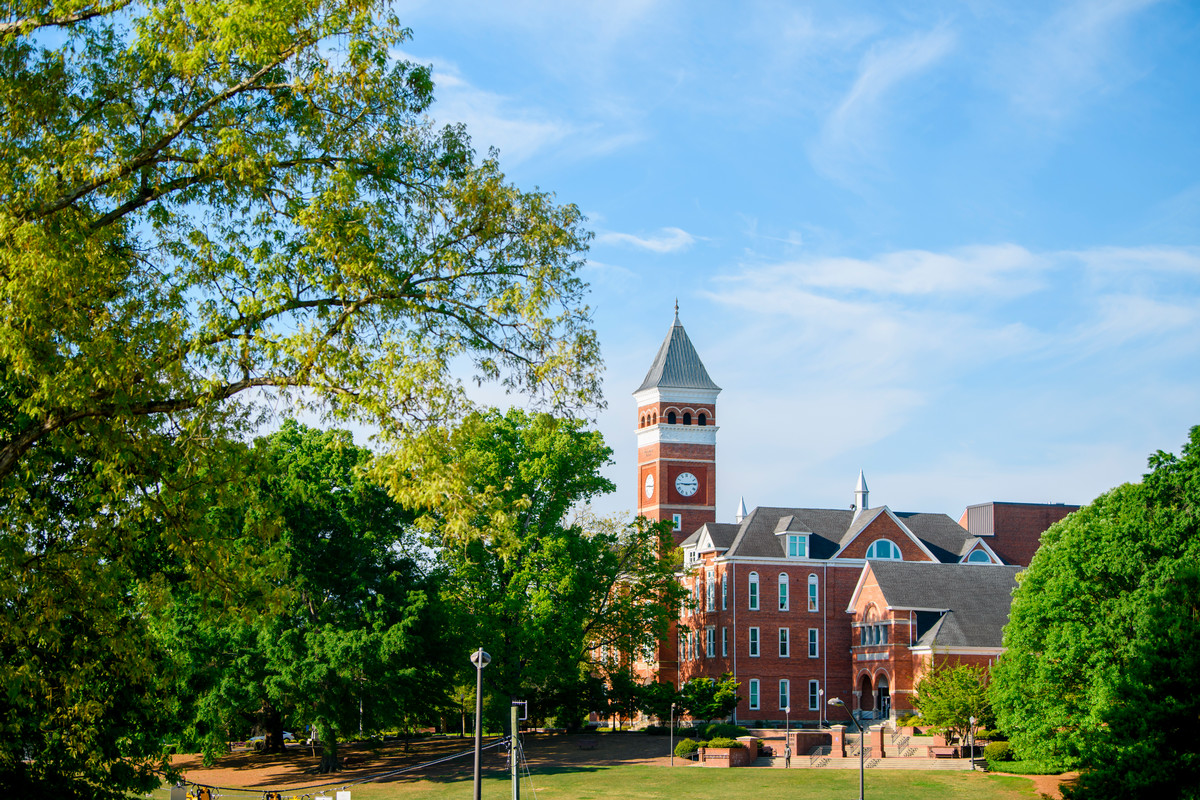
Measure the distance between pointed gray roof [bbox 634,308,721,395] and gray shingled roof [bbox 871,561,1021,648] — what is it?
20743mm

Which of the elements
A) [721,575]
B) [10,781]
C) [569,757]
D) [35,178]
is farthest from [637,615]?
[35,178]

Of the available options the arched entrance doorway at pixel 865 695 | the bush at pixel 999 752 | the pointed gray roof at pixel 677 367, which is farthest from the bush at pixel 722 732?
the pointed gray roof at pixel 677 367

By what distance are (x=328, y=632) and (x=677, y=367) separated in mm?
44260

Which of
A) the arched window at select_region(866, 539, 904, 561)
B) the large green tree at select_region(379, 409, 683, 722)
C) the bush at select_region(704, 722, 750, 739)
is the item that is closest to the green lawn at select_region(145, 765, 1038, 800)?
the large green tree at select_region(379, 409, 683, 722)

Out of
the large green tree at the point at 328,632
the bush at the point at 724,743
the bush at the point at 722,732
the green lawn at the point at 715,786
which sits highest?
the large green tree at the point at 328,632

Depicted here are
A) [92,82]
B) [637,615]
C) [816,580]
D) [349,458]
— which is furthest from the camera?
[816,580]

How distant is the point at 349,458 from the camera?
44.5 m

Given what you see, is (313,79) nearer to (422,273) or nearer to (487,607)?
(422,273)

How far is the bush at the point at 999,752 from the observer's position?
142 ft

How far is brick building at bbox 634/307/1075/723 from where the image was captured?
62.6 m

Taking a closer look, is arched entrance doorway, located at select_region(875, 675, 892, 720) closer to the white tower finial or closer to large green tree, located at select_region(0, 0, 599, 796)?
the white tower finial

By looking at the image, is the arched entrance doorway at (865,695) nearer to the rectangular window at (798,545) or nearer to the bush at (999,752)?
the rectangular window at (798,545)

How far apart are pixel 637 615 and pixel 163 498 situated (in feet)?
135

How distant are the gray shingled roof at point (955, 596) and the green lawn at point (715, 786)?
18540mm
